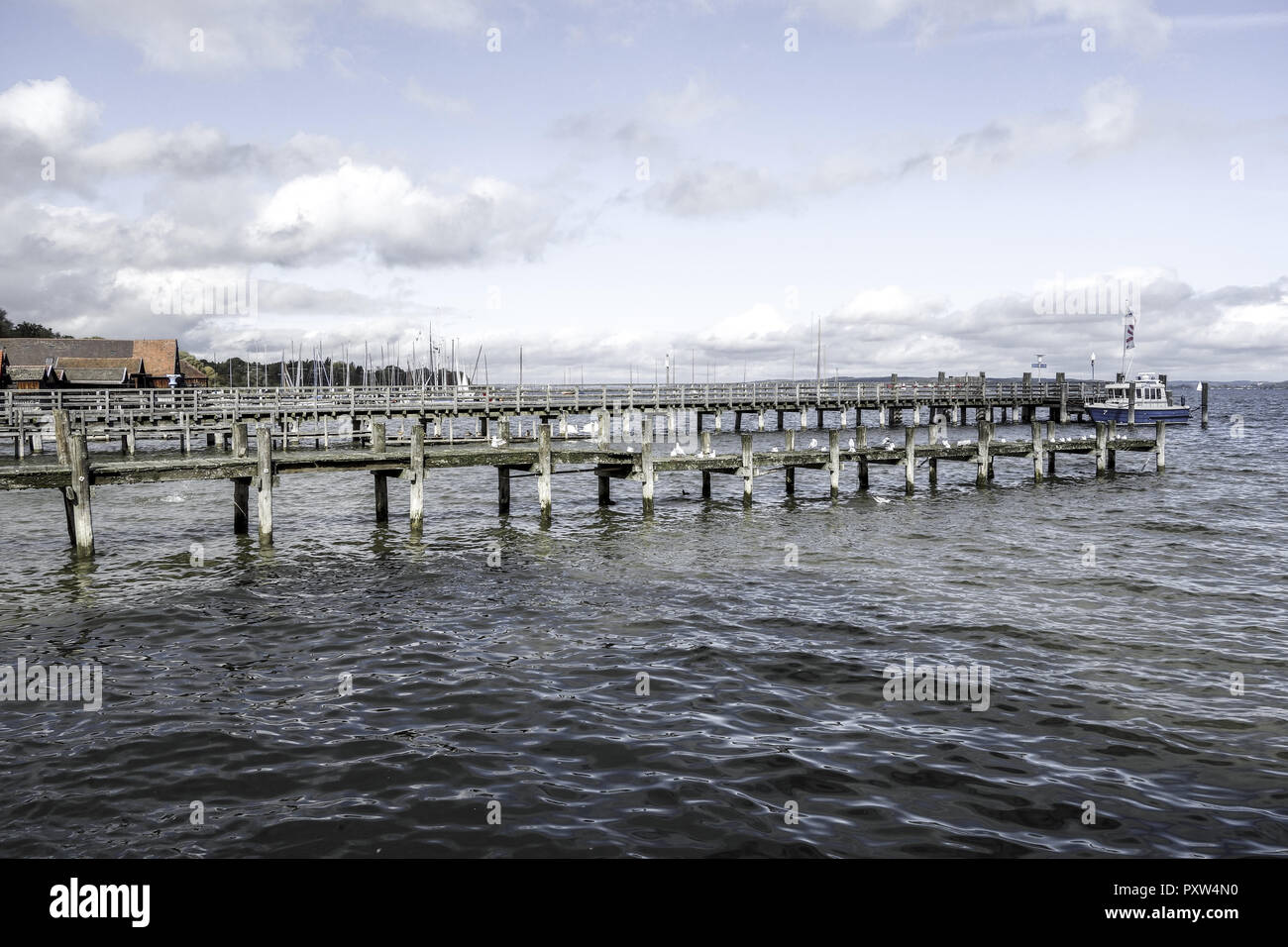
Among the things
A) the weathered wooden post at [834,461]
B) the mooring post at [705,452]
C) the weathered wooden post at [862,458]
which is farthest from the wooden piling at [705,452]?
the weathered wooden post at [862,458]

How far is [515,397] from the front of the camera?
166 ft

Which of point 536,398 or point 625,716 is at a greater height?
point 536,398

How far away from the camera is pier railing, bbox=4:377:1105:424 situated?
151ft

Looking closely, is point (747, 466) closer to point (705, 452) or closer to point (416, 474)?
point (705, 452)

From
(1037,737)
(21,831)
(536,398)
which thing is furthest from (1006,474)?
(21,831)

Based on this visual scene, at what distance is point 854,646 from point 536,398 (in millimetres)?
39794

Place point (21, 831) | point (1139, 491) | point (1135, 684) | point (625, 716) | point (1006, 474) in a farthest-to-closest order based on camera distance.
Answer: point (1006, 474) → point (1139, 491) → point (1135, 684) → point (625, 716) → point (21, 831)

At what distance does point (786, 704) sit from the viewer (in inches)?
436

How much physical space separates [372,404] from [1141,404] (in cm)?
5822

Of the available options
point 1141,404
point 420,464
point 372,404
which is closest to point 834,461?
point 420,464

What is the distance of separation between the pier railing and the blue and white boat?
10.7 feet

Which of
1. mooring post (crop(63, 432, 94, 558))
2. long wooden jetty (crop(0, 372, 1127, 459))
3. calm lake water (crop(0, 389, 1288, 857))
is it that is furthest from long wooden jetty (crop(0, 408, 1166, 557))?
long wooden jetty (crop(0, 372, 1127, 459))

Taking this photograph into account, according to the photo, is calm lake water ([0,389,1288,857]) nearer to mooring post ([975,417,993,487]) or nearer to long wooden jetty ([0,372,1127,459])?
mooring post ([975,417,993,487])
